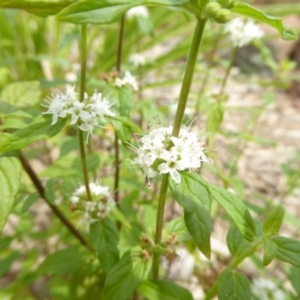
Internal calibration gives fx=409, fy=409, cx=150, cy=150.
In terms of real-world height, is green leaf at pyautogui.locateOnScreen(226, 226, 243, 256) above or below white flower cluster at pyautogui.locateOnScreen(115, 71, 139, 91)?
below

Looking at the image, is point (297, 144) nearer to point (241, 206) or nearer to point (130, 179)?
point (130, 179)

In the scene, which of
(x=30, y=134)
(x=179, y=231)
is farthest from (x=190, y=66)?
(x=179, y=231)

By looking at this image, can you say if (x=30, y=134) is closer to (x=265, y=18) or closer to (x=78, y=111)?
(x=78, y=111)

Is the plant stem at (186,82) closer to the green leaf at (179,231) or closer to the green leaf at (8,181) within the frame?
the green leaf at (179,231)

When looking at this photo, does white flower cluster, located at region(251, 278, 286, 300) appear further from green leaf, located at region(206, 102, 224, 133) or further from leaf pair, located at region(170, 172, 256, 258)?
leaf pair, located at region(170, 172, 256, 258)

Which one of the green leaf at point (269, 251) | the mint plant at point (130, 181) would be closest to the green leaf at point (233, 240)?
the mint plant at point (130, 181)

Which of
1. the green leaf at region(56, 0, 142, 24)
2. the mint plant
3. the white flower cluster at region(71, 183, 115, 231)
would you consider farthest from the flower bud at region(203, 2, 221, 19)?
the white flower cluster at region(71, 183, 115, 231)

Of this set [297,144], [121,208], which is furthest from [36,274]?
[297,144]
